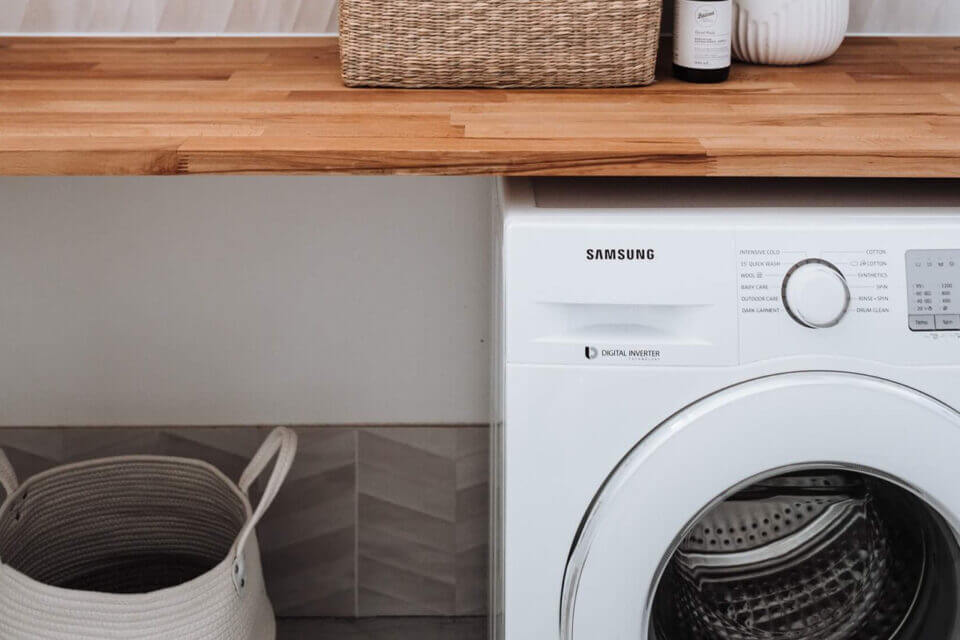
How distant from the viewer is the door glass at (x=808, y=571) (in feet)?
3.56

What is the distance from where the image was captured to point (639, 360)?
0.94 metres

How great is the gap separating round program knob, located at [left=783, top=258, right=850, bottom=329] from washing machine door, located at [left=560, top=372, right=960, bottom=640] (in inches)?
2.4

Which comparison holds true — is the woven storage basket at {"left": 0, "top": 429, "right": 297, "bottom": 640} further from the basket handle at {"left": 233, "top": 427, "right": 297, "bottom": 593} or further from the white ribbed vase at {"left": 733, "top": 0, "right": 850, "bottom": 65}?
the white ribbed vase at {"left": 733, "top": 0, "right": 850, "bottom": 65}

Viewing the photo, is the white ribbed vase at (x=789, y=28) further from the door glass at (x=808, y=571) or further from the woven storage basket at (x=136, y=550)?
the woven storage basket at (x=136, y=550)

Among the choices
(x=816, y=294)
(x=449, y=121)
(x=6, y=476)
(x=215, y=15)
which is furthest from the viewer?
(x=215, y=15)

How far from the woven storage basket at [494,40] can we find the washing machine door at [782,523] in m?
0.47

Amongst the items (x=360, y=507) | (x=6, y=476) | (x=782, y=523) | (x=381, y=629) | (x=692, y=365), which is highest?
(x=692, y=365)

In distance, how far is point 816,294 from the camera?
914 mm

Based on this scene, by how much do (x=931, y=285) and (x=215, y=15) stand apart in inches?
41.7

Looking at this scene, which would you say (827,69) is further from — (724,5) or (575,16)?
(575,16)

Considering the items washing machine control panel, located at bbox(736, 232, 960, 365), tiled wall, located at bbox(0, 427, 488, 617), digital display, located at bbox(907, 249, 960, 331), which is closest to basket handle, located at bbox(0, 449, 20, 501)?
tiled wall, located at bbox(0, 427, 488, 617)

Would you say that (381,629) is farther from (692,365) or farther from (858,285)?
(858,285)

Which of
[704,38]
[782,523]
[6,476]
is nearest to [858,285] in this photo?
[782,523]

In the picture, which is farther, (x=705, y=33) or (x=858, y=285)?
(x=705, y=33)
